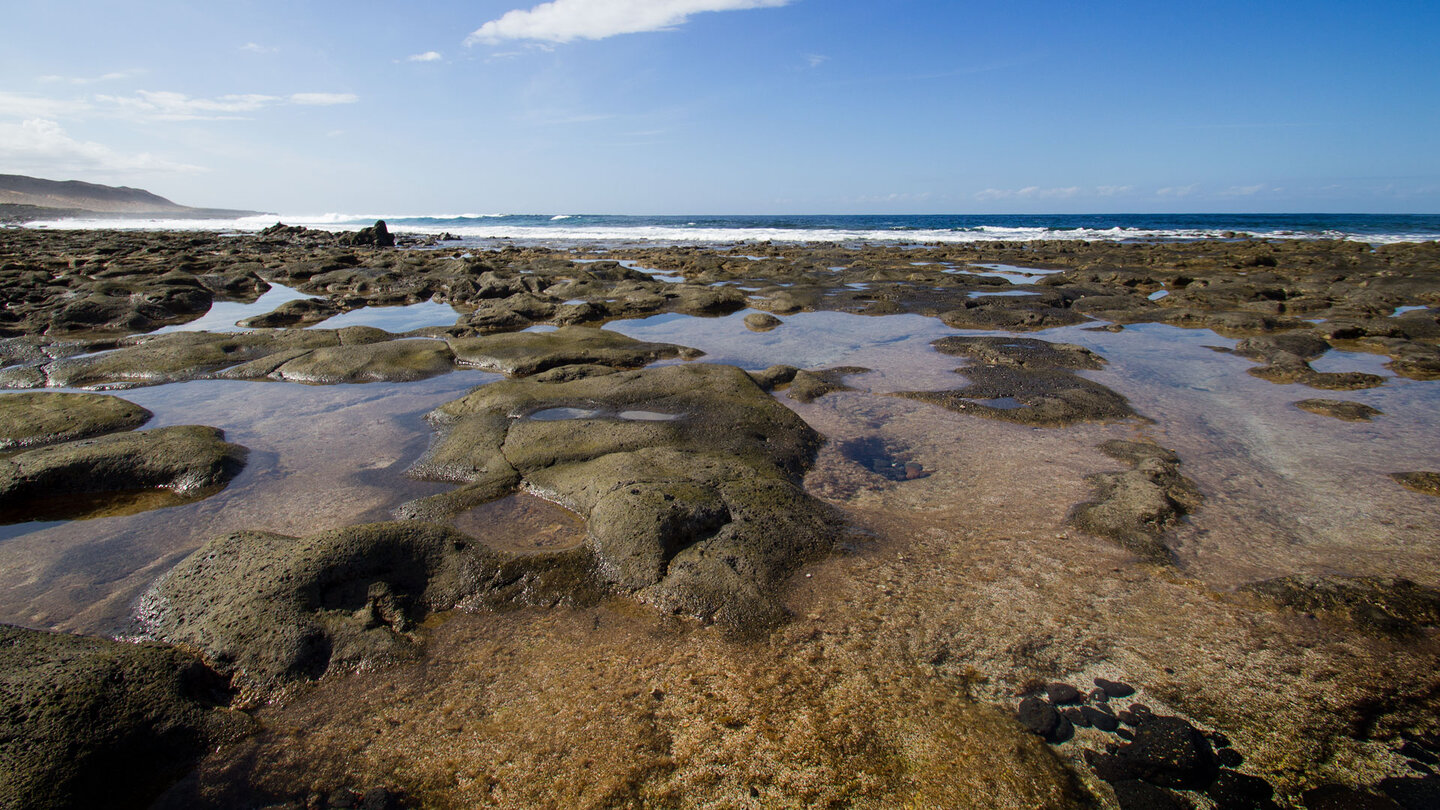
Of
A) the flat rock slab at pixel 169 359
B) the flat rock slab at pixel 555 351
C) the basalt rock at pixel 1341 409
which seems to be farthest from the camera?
the flat rock slab at pixel 555 351

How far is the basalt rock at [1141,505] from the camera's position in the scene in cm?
379

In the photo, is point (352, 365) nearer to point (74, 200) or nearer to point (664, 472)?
point (664, 472)

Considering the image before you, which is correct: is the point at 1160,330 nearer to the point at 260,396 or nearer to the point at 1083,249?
the point at 260,396

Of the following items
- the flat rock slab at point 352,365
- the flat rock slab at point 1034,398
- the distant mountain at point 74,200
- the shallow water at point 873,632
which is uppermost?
the distant mountain at point 74,200

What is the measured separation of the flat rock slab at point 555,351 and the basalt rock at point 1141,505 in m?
5.69

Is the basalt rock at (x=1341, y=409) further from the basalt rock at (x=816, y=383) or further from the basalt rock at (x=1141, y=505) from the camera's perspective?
the basalt rock at (x=816, y=383)

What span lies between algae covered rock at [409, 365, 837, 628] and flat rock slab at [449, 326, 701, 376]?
150 centimetres

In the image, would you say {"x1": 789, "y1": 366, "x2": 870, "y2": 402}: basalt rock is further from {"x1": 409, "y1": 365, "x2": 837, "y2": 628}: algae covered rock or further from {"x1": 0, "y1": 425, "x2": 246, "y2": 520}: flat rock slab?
{"x1": 0, "y1": 425, "x2": 246, "y2": 520}: flat rock slab

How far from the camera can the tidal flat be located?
226 cm

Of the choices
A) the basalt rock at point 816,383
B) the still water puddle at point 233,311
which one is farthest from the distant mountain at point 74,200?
the basalt rock at point 816,383

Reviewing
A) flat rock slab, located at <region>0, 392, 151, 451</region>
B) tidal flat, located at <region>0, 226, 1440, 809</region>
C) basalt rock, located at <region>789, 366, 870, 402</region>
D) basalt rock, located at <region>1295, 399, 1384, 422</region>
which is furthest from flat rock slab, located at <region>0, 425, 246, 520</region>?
basalt rock, located at <region>1295, 399, 1384, 422</region>

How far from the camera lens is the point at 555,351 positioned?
839 centimetres

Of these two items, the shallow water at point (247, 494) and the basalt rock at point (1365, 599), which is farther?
the shallow water at point (247, 494)

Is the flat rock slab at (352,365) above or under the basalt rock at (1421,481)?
above
